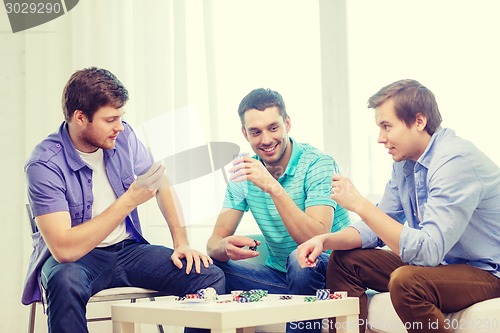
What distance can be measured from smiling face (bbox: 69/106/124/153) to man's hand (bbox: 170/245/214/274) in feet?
1.32

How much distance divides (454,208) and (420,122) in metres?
0.32

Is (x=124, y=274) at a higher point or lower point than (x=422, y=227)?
lower

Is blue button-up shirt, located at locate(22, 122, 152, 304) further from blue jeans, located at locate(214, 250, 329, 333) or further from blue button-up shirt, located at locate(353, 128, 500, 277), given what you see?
blue button-up shirt, located at locate(353, 128, 500, 277)

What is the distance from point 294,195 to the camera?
2529 mm

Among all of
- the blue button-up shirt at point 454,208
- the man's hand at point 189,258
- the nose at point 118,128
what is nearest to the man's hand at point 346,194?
the blue button-up shirt at point 454,208

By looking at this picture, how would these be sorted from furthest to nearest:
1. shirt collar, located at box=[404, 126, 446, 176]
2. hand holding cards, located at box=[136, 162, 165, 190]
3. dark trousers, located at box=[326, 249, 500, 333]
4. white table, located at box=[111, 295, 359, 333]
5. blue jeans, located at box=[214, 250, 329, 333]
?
1. hand holding cards, located at box=[136, 162, 165, 190]
2. blue jeans, located at box=[214, 250, 329, 333]
3. shirt collar, located at box=[404, 126, 446, 176]
4. dark trousers, located at box=[326, 249, 500, 333]
5. white table, located at box=[111, 295, 359, 333]

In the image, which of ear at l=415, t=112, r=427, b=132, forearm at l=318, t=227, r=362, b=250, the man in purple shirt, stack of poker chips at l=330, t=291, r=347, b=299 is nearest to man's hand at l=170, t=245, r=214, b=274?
the man in purple shirt

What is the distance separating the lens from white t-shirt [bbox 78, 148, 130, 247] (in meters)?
2.38

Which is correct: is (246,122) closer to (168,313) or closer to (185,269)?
(185,269)

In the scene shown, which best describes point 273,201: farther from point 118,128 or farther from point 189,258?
point 118,128

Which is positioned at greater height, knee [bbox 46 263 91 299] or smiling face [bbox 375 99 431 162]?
smiling face [bbox 375 99 431 162]

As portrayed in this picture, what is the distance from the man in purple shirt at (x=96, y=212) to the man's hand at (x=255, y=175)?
26cm

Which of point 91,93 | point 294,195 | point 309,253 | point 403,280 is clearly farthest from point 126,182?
point 403,280

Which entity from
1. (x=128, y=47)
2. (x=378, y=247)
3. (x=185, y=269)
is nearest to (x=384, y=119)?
(x=378, y=247)
